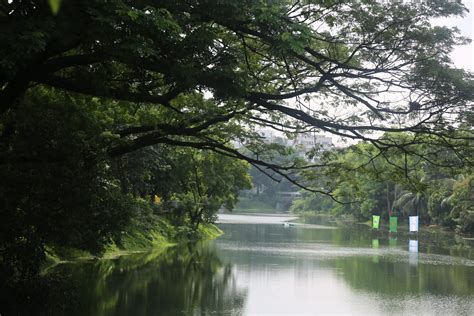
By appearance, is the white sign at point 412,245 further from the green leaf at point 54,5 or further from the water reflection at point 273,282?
the green leaf at point 54,5

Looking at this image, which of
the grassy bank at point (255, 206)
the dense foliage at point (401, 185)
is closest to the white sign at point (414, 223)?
the dense foliage at point (401, 185)

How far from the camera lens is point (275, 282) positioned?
1587cm

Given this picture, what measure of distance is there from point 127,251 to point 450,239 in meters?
20.9

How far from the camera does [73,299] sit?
9.93 metres

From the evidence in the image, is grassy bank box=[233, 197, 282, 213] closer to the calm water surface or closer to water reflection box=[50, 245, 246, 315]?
the calm water surface

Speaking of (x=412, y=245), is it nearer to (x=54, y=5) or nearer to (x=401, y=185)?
(x=401, y=185)

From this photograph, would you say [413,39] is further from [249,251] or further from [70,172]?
[249,251]

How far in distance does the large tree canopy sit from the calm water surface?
3.16 m

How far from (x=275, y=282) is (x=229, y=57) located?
9253mm

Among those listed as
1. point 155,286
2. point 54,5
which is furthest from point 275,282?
point 54,5

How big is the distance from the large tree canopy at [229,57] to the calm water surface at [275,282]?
316 centimetres

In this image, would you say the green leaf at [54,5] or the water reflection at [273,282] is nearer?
the green leaf at [54,5]

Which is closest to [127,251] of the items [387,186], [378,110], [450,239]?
[378,110]

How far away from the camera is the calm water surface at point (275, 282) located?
12.2 m
